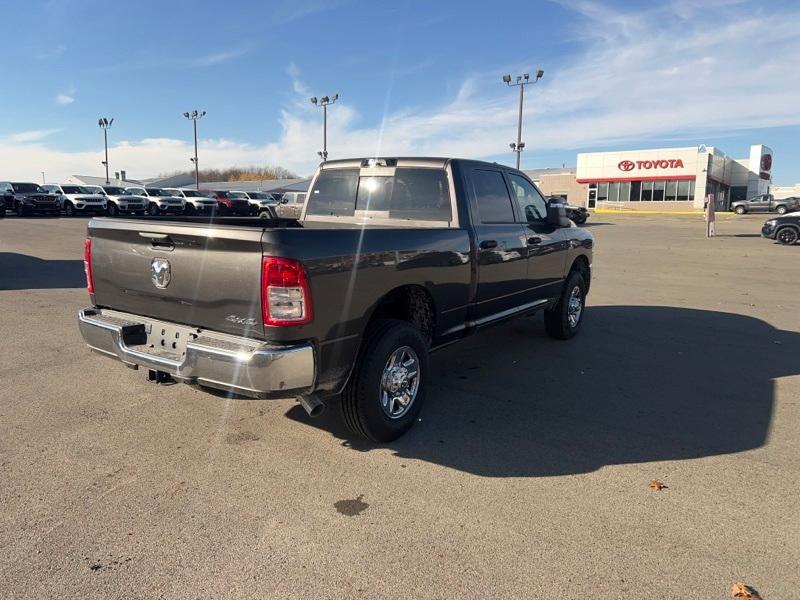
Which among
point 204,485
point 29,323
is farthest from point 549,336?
point 29,323

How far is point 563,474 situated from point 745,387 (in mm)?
2712

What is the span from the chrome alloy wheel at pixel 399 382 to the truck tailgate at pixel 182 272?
1.08m

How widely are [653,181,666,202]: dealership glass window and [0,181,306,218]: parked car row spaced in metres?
35.1

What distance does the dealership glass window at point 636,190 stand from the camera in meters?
54.0

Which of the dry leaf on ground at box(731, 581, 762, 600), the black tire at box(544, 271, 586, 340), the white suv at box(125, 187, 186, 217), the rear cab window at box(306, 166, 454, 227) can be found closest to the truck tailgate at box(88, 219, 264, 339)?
the rear cab window at box(306, 166, 454, 227)

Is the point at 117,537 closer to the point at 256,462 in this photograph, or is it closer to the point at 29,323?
the point at 256,462

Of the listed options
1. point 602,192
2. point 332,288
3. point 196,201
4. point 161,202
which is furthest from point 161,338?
point 602,192

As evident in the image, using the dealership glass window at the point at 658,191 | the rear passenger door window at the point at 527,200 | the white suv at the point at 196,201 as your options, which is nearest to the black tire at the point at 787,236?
the rear passenger door window at the point at 527,200

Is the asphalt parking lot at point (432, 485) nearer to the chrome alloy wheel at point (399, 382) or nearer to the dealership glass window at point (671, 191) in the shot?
the chrome alloy wheel at point (399, 382)

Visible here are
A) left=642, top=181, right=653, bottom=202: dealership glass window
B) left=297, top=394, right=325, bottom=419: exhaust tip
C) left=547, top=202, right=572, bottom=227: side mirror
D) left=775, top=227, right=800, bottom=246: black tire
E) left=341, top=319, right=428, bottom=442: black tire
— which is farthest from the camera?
left=642, top=181, right=653, bottom=202: dealership glass window

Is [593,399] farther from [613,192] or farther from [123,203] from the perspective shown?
[613,192]

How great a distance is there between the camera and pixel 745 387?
5.25 m

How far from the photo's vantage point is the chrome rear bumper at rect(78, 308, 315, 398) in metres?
3.14

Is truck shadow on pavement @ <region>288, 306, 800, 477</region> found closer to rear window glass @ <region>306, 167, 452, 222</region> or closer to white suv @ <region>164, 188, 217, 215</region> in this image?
rear window glass @ <region>306, 167, 452, 222</region>
